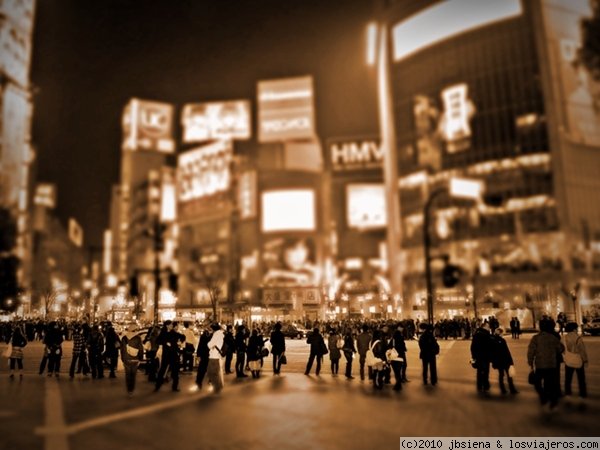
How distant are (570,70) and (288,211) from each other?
42.1 metres

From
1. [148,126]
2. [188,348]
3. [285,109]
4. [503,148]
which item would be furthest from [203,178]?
[188,348]

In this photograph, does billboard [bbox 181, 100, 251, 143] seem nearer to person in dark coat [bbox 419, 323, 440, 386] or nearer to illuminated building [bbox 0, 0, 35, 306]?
illuminated building [bbox 0, 0, 35, 306]

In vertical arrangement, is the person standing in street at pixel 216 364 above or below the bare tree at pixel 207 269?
below

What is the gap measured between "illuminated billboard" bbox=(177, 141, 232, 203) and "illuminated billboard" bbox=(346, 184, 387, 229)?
2111cm

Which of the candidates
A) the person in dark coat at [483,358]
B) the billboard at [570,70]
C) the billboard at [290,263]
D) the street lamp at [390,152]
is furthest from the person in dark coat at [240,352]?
the billboard at [290,263]

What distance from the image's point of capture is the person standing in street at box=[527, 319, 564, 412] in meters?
10.2

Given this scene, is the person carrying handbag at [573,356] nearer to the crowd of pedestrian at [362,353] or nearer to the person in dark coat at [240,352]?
the crowd of pedestrian at [362,353]

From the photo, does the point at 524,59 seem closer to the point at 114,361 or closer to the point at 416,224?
the point at 416,224

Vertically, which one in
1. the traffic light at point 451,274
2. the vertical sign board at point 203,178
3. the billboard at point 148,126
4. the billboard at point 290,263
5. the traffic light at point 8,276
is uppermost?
the billboard at point 148,126

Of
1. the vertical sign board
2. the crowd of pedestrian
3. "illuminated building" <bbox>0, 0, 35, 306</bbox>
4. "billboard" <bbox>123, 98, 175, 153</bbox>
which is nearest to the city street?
the crowd of pedestrian

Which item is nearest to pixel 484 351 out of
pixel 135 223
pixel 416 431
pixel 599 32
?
pixel 416 431

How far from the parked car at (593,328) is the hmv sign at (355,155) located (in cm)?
7211

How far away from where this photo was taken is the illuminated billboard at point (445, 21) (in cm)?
6569

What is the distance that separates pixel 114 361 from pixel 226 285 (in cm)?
8612
